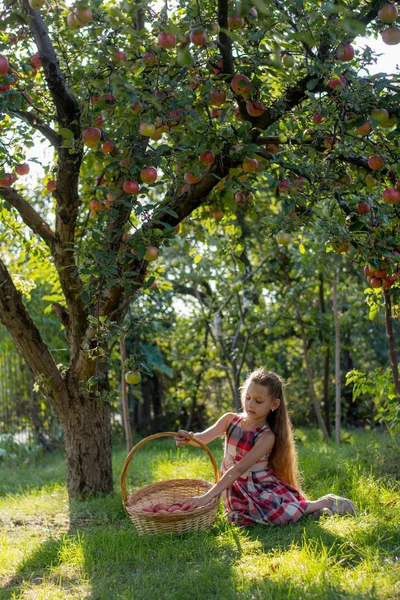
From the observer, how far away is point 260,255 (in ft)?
21.6

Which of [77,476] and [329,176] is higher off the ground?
[329,176]

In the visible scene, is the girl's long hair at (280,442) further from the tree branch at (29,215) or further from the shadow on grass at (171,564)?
the tree branch at (29,215)

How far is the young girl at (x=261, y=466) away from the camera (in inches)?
123

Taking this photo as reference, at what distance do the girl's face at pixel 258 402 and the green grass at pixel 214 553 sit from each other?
1.65 ft

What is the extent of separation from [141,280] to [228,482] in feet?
3.58

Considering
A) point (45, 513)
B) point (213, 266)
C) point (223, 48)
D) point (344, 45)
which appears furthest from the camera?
point (213, 266)

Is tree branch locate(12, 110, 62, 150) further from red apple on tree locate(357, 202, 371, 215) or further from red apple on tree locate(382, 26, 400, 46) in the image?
red apple on tree locate(382, 26, 400, 46)

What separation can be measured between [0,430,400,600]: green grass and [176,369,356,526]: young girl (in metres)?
0.09

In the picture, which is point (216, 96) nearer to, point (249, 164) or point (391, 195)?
point (249, 164)

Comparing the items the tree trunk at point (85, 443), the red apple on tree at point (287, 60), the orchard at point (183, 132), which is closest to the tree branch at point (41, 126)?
the orchard at point (183, 132)

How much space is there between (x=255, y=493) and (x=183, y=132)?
1.65 metres

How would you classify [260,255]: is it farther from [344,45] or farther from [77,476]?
[344,45]

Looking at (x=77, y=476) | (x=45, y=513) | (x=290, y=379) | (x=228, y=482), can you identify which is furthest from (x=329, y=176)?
(x=290, y=379)

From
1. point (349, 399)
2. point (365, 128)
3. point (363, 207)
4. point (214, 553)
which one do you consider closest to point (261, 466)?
point (214, 553)
